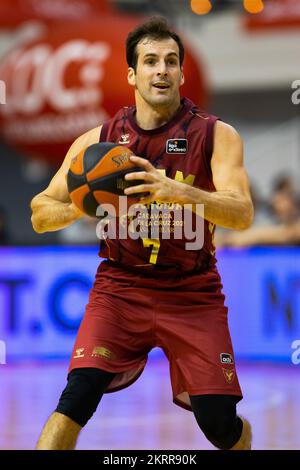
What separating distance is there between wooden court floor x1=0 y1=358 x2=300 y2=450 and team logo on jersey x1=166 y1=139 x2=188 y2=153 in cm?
210

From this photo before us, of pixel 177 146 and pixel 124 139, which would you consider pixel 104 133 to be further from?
pixel 177 146

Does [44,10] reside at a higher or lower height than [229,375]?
higher

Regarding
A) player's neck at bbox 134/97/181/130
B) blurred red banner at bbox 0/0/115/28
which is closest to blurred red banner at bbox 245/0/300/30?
blurred red banner at bbox 0/0/115/28

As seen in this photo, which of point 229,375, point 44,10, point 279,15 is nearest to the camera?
point 229,375

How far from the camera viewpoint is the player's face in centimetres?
502

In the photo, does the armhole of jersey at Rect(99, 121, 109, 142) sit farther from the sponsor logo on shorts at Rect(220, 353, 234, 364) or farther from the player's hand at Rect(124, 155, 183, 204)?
the sponsor logo on shorts at Rect(220, 353, 234, 364)

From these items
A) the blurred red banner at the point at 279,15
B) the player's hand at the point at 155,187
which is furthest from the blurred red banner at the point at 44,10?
the player's hand at the point at 155,187

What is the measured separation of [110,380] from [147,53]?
1593 millimetres

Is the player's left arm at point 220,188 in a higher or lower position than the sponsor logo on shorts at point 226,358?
higher

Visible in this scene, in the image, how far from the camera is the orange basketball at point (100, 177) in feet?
15.2

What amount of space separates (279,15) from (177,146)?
7.67 m

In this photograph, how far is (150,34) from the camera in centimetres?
513

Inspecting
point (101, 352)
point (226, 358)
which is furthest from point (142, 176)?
point (226, 358)

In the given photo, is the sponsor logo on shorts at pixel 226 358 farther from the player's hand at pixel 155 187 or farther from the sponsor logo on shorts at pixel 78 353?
the player's hand at pixel 155 187
